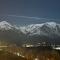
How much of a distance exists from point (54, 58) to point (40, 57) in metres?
1.28

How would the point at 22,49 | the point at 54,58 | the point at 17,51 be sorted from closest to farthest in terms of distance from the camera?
the point at 54,58 < the point at 22,49 < the point at 17,51

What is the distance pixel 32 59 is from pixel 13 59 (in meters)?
2.59

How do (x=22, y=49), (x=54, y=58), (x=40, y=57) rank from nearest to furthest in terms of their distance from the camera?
1. (x=54, y=58)
2. (x=40, y=57)
3. (x=22, y=49)

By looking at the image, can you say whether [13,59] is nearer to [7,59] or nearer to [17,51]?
[7,59]

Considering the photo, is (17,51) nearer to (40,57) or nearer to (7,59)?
(7,59)

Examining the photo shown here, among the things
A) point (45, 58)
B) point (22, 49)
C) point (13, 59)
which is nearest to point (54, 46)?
point (22, 49)

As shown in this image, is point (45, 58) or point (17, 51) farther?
point (17, 51)

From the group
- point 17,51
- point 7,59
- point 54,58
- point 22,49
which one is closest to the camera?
point 54,58

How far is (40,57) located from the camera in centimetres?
1473

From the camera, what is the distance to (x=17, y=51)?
24.4m

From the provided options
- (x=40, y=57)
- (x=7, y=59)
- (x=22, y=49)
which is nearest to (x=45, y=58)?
(x=40, y=57)

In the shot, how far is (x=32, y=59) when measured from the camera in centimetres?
1444

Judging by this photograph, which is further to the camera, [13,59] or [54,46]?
[54,46]

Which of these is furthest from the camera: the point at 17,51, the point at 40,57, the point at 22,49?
the point at 17,51
